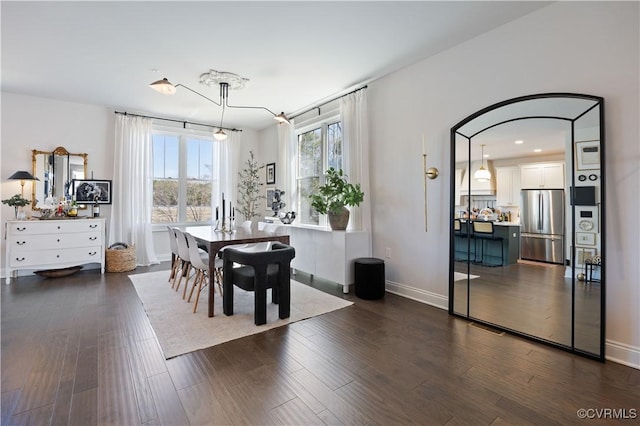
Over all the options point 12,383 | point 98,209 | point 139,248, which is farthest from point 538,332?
point 98,209

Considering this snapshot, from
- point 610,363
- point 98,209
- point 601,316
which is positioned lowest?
point 610,363

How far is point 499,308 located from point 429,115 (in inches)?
85.1

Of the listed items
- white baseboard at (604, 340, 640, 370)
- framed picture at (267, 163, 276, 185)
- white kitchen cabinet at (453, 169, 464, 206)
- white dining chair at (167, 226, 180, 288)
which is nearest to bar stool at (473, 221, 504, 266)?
white kitchen cabinet at (453, 169, 464, 206)

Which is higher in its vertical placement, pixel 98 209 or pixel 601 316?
pixel 98 209

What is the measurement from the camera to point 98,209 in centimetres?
511

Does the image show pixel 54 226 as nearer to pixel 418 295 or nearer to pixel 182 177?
pixel 182 177

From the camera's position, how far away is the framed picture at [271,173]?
6284 millimetres

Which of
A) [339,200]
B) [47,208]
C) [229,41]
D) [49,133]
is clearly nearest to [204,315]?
[339,200]

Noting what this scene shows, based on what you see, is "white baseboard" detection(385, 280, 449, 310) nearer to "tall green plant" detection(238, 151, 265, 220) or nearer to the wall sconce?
the wall sconce

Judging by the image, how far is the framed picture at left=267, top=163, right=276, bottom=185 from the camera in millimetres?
6284

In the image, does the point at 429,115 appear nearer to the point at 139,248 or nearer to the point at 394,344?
the point at 394,344

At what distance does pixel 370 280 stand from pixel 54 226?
4.65 meters

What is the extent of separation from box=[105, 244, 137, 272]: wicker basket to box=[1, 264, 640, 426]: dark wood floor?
199cm

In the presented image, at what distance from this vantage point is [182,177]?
611 cm
